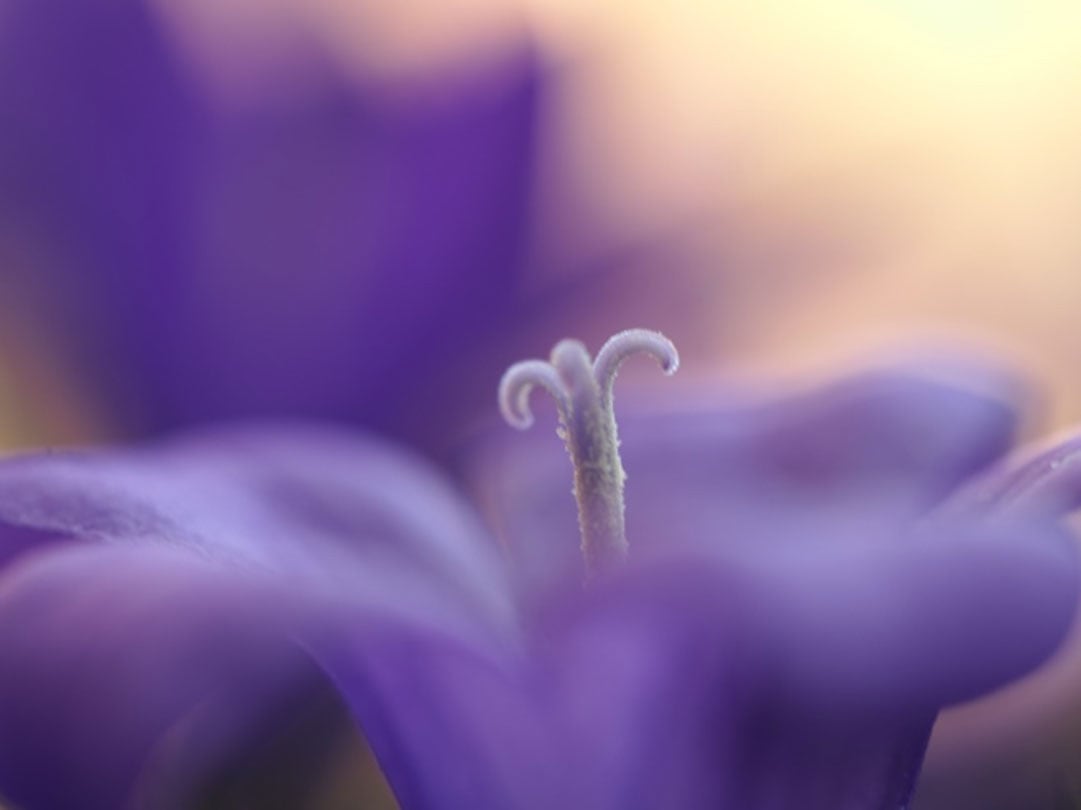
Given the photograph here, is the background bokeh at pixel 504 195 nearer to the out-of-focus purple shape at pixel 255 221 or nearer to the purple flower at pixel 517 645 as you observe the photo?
the out-of-focus purple shape at pixel 255 221

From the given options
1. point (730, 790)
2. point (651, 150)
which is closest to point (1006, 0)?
point (651, 150)

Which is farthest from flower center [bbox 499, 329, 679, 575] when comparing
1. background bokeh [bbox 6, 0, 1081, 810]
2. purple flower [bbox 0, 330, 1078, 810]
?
background bokeh [bbox 6, 0, 1081, 810]

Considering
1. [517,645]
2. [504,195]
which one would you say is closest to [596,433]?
[517,645]

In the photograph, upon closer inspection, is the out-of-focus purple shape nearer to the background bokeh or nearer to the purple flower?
the background bokeh

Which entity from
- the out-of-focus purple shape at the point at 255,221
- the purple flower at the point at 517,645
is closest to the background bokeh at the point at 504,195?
the out-of-focus purple shape at the point at 255,221

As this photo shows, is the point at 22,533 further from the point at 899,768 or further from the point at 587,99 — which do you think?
the point at 587,99

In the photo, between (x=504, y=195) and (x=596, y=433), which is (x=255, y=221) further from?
(x=596, y=433)
